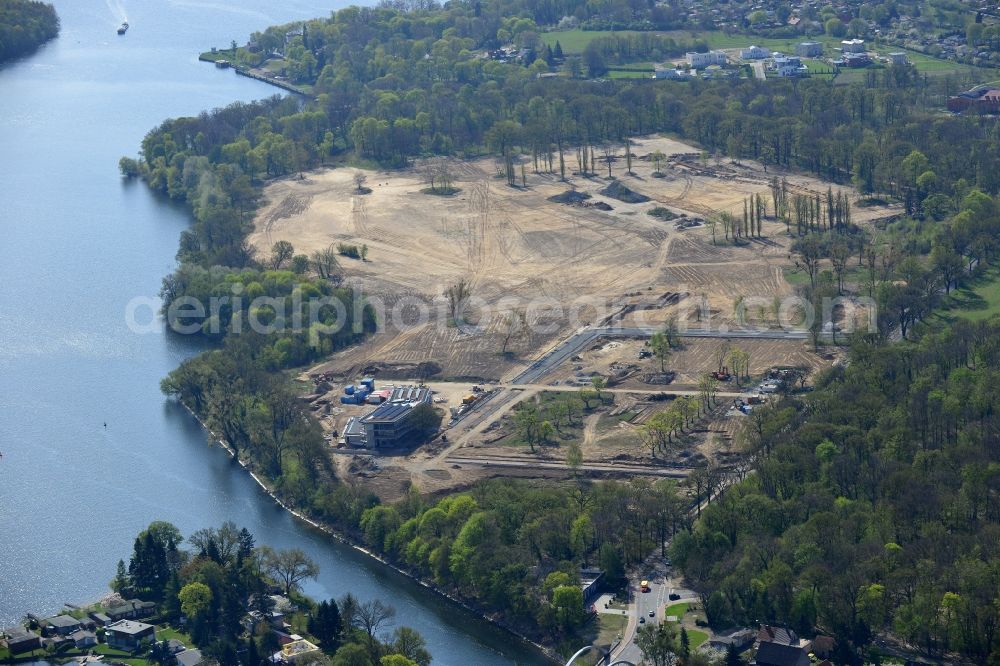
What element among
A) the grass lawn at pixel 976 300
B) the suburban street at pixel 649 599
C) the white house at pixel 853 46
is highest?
the white house at pixel 853 46

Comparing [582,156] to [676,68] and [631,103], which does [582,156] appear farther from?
[676,68]

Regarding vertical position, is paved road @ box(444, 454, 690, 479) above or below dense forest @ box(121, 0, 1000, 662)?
below

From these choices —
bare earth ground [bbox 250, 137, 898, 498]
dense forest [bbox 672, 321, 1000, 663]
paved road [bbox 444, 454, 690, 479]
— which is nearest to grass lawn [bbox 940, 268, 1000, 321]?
bare earth ground [bbox 250, 137, 898, 498]

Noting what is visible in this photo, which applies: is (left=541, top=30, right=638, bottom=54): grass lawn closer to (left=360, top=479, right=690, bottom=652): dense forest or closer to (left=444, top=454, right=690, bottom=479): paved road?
(left=444, top=454, right=690, bottom=479): paved road

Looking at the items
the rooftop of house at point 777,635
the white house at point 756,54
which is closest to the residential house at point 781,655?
the rooftop of house at point 777,635

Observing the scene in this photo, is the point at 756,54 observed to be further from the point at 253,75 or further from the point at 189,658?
the point at 189,658

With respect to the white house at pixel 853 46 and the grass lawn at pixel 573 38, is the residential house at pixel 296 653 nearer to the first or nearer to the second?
the white house at pixel 853 46
